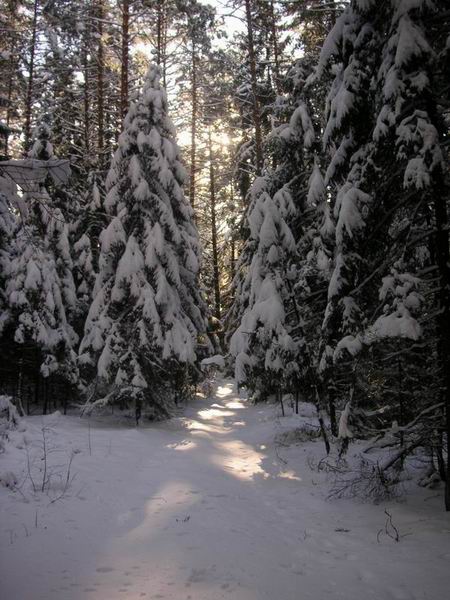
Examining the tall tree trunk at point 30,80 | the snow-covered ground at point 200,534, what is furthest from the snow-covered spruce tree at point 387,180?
the tall tree trunk at point 30,80

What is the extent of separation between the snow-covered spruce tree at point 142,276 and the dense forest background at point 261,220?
0.22 ft

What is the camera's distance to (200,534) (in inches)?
219

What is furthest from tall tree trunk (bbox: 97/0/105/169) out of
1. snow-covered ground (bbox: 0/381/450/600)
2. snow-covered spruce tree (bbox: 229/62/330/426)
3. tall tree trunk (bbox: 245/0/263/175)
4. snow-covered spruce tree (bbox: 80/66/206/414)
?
snow-covered ground (bbox: 0/381/450/600)

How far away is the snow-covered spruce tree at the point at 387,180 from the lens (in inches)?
232

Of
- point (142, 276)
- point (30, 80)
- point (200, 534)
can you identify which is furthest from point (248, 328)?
point (30, 80)

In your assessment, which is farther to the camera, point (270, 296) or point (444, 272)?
point (270, 296)

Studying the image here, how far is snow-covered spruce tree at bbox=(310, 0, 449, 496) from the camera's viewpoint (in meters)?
5.89

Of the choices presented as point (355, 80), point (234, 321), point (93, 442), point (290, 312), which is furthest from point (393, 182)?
point (234, 321)

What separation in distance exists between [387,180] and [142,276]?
352 inches

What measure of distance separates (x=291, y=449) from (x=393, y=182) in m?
7.04

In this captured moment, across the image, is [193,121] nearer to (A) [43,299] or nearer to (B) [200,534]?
(A) [43,299]

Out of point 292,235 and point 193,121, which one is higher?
point 193,121

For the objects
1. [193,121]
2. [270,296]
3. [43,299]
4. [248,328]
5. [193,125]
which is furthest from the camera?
[193,125]

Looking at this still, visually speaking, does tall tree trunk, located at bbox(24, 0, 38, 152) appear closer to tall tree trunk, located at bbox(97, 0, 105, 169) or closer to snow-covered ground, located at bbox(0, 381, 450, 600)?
tall tree trunk, located at bbox(97, 0, 105, 169)
